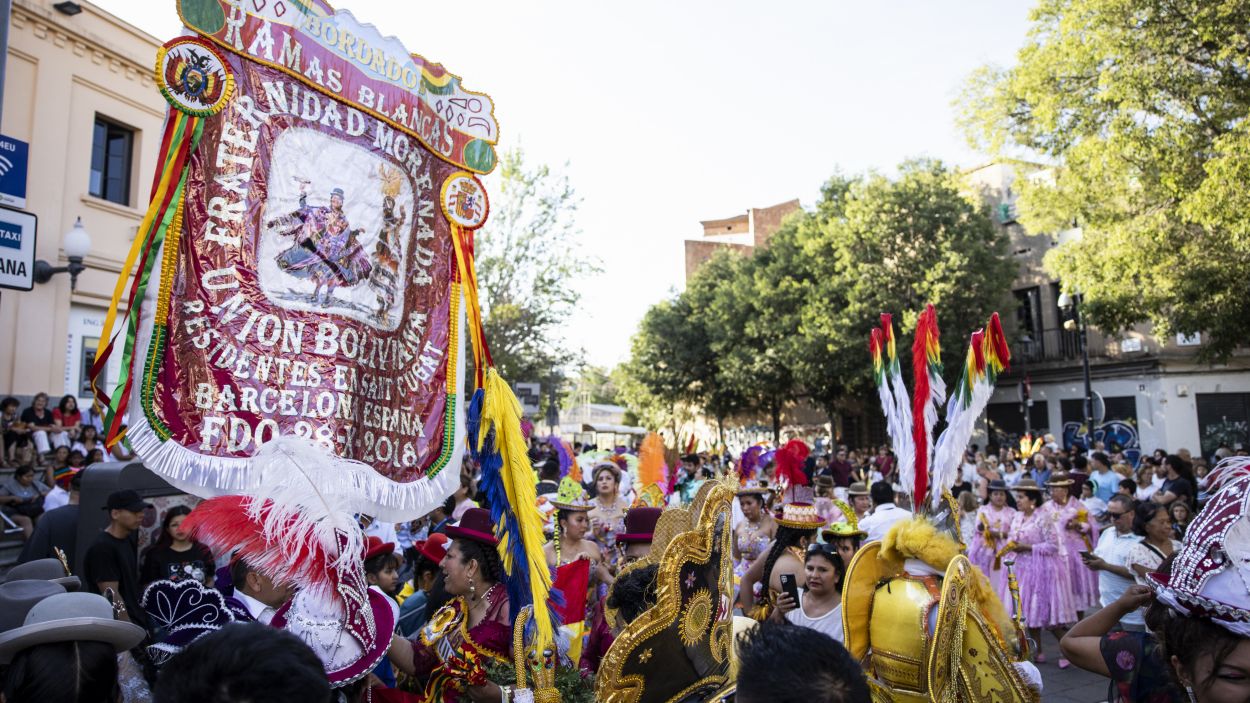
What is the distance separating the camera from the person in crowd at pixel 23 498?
9086 mm

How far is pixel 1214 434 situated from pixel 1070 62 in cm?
1511

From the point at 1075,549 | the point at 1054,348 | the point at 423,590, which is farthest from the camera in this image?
the point at 1054,348

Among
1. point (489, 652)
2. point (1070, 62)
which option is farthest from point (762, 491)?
point (1070, 62)

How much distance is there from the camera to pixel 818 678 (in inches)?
74.5

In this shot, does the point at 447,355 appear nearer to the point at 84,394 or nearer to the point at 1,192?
the point at 1,192

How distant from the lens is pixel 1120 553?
245 inches

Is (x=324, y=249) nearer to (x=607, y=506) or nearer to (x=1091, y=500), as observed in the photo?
(x=607, y=506)

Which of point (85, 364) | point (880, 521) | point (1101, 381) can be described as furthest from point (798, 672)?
point (1101, 381)

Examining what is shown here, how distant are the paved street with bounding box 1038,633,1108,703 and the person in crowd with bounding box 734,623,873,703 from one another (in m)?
6.21

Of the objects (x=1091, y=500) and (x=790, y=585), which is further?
(x=1091, y=500)

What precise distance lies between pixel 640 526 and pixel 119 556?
3.66 meters

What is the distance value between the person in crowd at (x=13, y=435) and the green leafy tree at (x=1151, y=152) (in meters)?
17.4

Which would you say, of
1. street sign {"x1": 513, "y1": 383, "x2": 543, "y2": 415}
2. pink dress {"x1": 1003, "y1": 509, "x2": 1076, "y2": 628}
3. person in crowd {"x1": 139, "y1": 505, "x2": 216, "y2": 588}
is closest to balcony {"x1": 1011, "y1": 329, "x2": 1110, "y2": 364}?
street sign {"x1": 513, "y1": 383, "x2": 543, "y2": 415}

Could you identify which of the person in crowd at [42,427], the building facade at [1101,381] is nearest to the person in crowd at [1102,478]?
the building facade at [1101,381]
